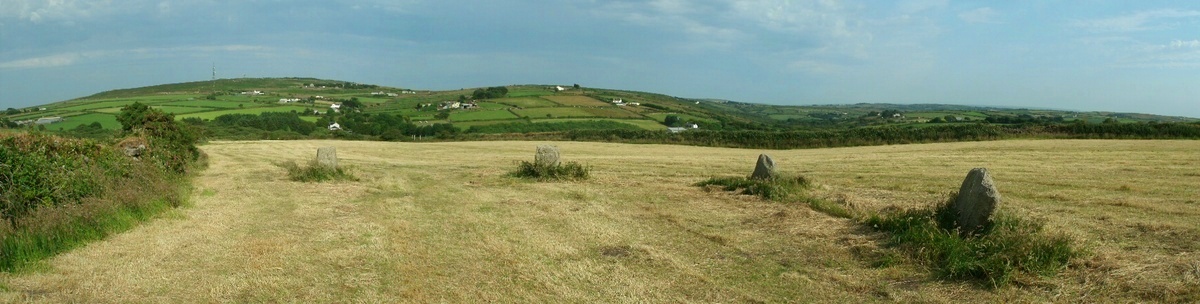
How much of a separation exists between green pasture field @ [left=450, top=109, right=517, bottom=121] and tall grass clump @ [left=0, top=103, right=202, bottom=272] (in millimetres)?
44130

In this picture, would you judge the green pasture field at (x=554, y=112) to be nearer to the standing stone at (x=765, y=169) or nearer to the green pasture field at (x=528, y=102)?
the green pasture field at (x=528, y=102)

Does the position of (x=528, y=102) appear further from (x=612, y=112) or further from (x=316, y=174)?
(x=316, y=174)

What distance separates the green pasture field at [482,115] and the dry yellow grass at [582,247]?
41430mm

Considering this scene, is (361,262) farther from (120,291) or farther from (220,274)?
(120,291)

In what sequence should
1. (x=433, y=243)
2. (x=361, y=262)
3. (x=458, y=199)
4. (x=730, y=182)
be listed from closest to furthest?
(x=361, y=262)
(x=433, y=243)
(x=458, y=199)
(x=730, y=182)

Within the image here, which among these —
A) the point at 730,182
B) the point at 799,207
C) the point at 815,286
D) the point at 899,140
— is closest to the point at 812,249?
the point at 815,286

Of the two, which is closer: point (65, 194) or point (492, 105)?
point (65, 194)

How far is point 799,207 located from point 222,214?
963 centimetres

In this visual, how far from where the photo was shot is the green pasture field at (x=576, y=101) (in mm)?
71119

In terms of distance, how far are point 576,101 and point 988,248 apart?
6763 centimetres

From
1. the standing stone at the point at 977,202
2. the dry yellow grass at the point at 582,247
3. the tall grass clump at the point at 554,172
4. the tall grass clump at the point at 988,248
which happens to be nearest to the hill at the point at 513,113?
the tall grass clump at the point at 554,172

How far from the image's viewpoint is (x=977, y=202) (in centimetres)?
800

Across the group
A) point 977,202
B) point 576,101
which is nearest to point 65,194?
point 977,202

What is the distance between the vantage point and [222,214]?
36.4ft
